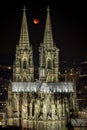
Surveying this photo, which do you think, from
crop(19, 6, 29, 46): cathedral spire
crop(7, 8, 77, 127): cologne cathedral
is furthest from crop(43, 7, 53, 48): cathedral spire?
crop(19, 6, 29, 46): cathedral spire

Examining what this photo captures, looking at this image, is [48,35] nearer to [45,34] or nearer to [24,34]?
[45,34]

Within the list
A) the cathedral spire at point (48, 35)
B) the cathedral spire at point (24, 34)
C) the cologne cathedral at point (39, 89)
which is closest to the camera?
the cologne cathedral at point (39, 89)

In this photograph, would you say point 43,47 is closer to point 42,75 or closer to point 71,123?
point 42,75

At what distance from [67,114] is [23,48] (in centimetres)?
868

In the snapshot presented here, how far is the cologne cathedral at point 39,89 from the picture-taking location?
138ft

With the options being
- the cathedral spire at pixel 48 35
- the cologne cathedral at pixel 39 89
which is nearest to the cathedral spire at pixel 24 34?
the cologne cathedral at pixel 39 89

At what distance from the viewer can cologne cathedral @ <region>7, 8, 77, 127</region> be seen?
4212 centimetres

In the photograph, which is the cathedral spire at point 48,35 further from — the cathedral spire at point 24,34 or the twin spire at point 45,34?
the cathedral spire at point 24,34

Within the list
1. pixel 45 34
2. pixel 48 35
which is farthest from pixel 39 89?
pixel 45 34

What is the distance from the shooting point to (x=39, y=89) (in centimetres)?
4403

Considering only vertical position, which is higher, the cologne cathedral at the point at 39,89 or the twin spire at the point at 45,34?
the twin spire at the point at 45,34

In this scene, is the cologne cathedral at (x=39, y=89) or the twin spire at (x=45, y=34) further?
the twin spire at (x=45, y=34)

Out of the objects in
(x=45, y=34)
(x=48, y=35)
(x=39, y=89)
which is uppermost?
(x=45, y=34)

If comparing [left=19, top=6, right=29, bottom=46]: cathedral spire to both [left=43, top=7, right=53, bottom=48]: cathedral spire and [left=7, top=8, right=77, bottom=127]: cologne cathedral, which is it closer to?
[left=7, top=8, right=77, bottom=127]: cologne cathedral
